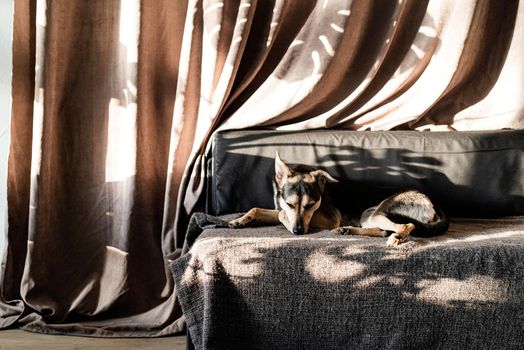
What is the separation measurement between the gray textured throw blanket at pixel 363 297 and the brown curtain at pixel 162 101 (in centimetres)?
78

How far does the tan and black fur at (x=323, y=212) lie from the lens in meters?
2.42

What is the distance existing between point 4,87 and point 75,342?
1.24m

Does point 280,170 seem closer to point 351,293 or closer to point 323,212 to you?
point 323,212

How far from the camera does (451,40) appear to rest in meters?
2.96

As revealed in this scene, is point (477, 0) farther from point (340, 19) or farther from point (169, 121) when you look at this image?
point (169, 121)

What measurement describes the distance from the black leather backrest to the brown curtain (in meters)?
0.16

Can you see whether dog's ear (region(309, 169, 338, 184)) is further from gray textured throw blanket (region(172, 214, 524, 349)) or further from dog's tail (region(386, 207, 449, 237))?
gray textured throw blanket (region(172, 214, 524, 349))

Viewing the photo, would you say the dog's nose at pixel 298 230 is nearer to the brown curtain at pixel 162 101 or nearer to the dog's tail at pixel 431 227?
the dog's tail at pixel 431 227

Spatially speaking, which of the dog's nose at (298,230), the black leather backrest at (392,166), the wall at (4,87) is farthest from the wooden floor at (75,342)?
the dog's nose at (298,230)

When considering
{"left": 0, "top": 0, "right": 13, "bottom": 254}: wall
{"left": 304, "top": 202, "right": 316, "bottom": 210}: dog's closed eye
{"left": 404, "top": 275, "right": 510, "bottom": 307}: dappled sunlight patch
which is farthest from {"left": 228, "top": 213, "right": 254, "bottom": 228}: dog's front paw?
{"left": 0, "top": 0, "right": 13, "bottom": 254}: wall

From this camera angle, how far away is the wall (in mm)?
2820

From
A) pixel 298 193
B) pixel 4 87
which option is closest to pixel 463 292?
pixel 298 193

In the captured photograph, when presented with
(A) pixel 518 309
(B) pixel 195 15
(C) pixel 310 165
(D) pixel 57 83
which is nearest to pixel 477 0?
(C) pixel 310 165

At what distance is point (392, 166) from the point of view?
9.27 ft
